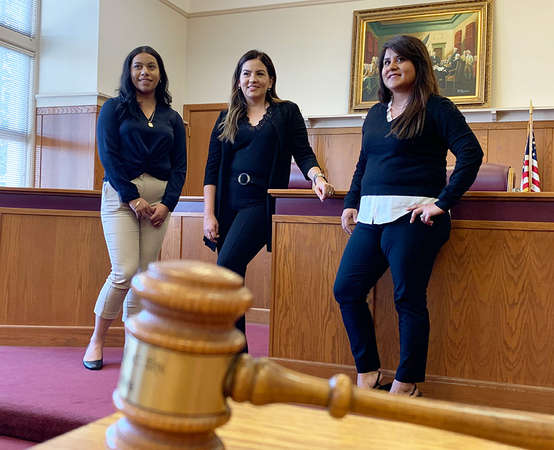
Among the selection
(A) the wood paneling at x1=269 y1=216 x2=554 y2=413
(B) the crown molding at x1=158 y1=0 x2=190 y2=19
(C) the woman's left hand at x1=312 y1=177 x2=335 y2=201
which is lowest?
(A) the wood paneling at x1=269 y1=216 x2=554 y2=413

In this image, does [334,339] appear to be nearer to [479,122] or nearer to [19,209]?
[19,209]

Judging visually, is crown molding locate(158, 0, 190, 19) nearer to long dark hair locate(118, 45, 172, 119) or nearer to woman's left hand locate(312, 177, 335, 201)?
long dark hair locate(118, 45, 172, 119)

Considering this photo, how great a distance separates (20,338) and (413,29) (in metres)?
5.84

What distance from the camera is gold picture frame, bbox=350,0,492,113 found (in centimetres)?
718

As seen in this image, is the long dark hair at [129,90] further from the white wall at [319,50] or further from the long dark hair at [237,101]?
the white wall at [319,50]

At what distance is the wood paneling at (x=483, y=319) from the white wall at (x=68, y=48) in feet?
16.4

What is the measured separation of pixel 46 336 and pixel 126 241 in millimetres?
966

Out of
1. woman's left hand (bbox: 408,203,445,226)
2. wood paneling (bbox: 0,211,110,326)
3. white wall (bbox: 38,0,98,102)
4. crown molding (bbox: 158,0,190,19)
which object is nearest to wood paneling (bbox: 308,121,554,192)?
crown molding (bbox: 158,0,190,19)

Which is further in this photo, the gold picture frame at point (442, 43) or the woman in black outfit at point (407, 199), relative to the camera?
the gold picture frame at point (442, 43)

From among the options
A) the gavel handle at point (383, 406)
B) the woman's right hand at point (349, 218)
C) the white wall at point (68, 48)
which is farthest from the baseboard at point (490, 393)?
the white wall at point (68, 48)

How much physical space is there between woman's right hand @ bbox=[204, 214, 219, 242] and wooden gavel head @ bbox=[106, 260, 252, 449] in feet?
7.71

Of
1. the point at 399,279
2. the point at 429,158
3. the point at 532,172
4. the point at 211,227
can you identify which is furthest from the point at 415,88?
the point at 532,172

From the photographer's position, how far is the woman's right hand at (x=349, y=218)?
2658 millimetres

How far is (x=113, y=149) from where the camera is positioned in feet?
9.48
